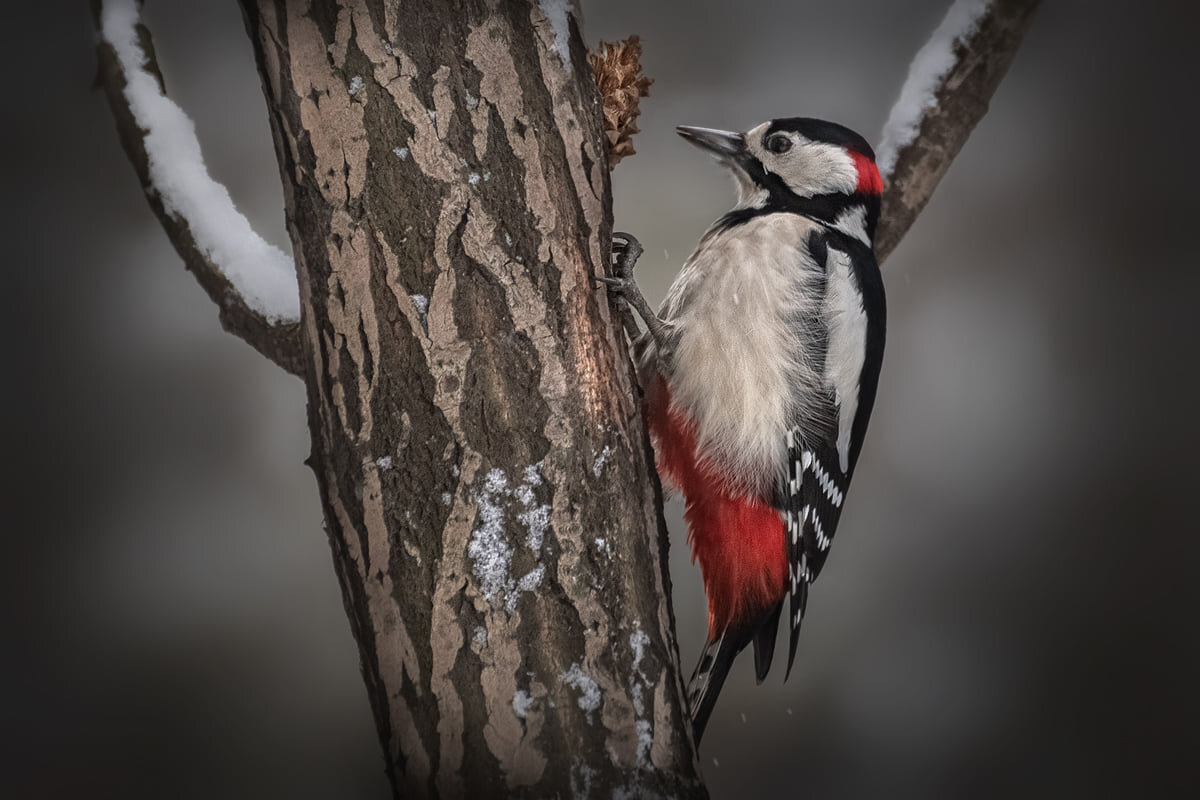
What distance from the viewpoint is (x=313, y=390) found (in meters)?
1.00

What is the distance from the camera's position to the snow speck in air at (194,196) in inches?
54.9

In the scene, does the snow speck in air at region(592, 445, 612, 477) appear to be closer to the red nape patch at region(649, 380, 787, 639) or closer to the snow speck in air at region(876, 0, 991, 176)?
the red nape patch at region(649, 380, 787, 639)

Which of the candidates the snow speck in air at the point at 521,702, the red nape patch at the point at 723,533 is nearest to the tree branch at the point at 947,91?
the red nape patch at the point at 723,533

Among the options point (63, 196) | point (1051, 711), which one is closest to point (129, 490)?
point (63, 196)

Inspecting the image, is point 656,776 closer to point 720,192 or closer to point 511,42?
point 511,42

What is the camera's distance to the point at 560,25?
3.45 ft

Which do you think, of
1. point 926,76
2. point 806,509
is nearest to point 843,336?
point 806,509

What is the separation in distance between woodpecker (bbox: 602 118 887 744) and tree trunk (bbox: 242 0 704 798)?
0.43m

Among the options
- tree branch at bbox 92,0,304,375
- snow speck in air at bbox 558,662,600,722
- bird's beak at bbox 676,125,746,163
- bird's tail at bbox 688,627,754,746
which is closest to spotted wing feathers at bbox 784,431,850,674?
bird's tail at bbox 688,627,754,746

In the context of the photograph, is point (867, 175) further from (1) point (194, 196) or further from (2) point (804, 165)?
(1) point (194, 196)

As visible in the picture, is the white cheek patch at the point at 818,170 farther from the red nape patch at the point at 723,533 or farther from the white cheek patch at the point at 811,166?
the red nape patch at the point at 723,533

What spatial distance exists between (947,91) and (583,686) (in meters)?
1.23

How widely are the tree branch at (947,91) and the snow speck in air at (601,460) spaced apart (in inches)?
38.1

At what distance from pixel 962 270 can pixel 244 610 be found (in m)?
1.95
